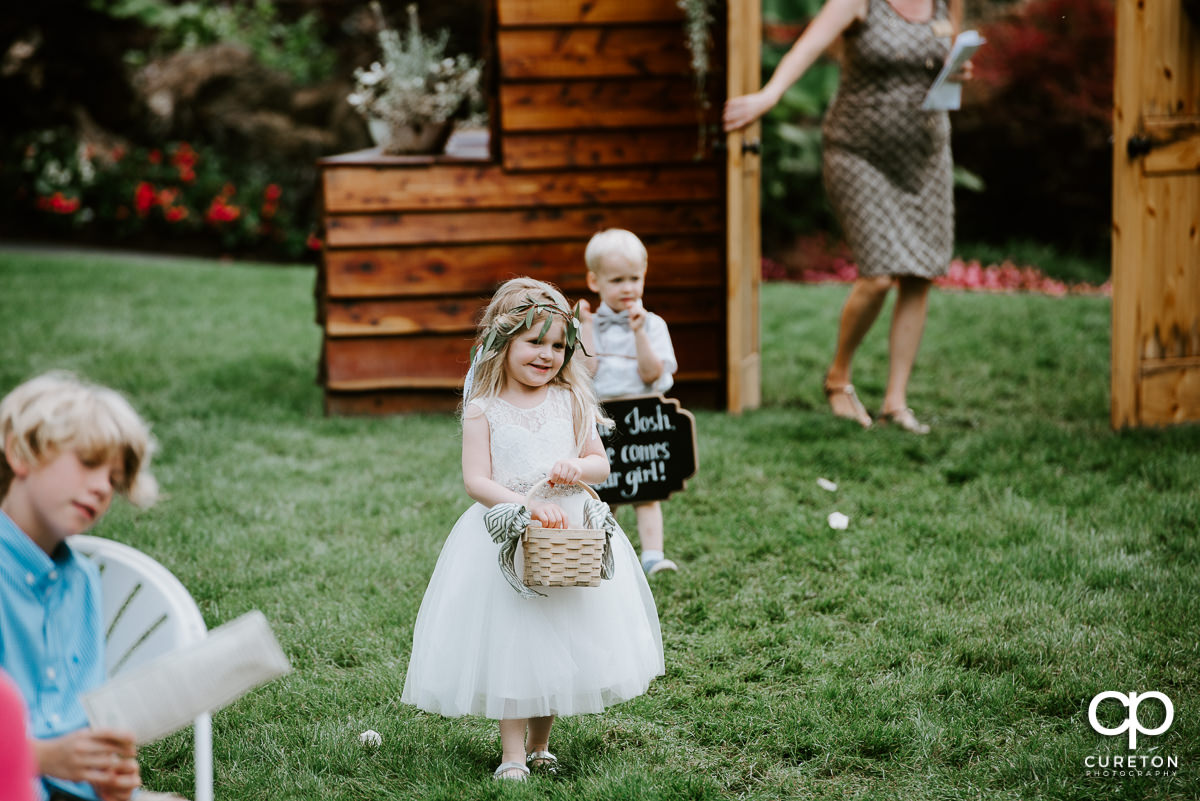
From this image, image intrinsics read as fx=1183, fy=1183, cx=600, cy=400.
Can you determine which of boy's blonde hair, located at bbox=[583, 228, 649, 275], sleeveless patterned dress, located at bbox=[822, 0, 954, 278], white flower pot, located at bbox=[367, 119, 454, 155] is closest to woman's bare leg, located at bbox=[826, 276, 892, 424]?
sleeveless patterned dress, located at bbox=[822, 0, 954, 278]

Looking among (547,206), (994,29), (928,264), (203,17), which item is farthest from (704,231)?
(203,17)

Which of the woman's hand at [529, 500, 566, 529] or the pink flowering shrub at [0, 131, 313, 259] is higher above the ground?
the pink flowering shrub at [0, 131, 313, 259]

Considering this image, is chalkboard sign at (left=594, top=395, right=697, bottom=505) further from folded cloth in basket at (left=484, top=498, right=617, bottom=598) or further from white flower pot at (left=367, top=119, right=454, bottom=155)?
white flower pot at (left=367, top=119, right=454, bottom=155)

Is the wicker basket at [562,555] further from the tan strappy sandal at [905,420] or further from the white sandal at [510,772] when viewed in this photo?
the tan strappy sandal at [905,420]

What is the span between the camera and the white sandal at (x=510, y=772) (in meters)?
2.64

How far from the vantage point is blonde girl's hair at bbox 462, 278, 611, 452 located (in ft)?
8.91

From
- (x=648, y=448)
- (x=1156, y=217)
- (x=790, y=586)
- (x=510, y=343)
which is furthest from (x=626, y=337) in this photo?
(x=1156, y=217)

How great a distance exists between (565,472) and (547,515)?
0.10 metres

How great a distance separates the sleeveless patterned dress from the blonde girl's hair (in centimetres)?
287

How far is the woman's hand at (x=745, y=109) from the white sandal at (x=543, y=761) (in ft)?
9.79

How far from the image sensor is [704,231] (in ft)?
20.5

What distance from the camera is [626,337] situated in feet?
13.0

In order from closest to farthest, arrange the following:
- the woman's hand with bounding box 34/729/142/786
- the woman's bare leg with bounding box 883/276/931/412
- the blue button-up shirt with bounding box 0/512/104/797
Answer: the woman's hand with bounding box 34/729/142/786, the blue button-up shirt with bounding box 0/512/104/797, the woman's bare leg with bounding box 883/276/931/412

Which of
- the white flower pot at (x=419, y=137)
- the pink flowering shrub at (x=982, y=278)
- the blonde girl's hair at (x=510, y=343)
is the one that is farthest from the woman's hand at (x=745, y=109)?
the pink flowering shrub at (x=982, y=278)
